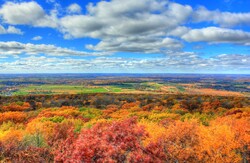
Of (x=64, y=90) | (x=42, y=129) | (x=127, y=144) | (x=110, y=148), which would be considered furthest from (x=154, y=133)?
(x=64, y=90)


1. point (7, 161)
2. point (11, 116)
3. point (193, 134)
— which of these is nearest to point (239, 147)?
point (193, 134)

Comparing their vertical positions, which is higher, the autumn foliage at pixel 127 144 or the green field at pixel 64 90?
the autumn foliage at pixel 127 144

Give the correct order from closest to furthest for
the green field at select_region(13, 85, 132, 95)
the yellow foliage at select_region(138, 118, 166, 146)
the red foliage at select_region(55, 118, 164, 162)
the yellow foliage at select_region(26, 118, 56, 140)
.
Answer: the red foliage at select_region(55, 118, 164, 162), the yellow foliage at select_region(138, 118, 166, 146), the yellow foliage at select_region(26, 118, 56, 140), the green field at select_region(13, 85, 132, 95)

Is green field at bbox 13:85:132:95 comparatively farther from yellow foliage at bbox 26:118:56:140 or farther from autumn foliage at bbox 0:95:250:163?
yellow foliage at bbox 26:118:56:140

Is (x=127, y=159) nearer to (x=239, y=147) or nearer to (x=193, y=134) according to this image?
(x=193, y=134)

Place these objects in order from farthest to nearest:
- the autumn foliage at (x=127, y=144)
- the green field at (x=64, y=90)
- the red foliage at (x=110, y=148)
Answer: the green field at (x=64, y=90) → the autumn foliage at (x=127, y=144) → the red foliage at (x=110, y=148)

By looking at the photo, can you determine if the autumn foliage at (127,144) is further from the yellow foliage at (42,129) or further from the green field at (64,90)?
the green field at (64,90)

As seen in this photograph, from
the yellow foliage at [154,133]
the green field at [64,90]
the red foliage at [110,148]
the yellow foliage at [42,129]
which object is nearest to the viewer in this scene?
the red foliage at [110,148]

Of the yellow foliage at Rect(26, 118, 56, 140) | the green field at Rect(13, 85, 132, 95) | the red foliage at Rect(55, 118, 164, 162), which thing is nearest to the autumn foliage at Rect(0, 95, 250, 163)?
the red foliage at Rect(55, 118, 164, 162)

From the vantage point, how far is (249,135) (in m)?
24.4

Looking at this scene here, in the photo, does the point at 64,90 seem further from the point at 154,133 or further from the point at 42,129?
the point at 154,133

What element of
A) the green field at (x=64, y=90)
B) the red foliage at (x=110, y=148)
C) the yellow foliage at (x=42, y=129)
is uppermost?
the red foliage at (x=110, y=148)

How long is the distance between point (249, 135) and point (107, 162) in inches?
847

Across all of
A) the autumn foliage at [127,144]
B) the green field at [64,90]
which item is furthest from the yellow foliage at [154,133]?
the green field at [64,90]
